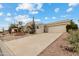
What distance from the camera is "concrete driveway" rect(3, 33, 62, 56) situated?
127 inches

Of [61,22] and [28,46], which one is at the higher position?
[61,22]

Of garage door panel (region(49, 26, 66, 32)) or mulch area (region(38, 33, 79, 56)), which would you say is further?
garage door panel (region(49, 26, 66, 32))

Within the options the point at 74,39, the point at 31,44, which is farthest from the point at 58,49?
the point at 31,44

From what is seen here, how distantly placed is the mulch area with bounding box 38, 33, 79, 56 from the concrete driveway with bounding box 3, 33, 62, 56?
5cm

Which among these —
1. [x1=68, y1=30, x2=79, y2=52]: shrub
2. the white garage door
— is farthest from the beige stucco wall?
[x1=68, y1=30, x2=79, y2=52]: shrub

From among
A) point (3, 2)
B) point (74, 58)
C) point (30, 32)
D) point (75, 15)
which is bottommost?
point (74, 58)

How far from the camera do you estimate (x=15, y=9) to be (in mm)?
3264

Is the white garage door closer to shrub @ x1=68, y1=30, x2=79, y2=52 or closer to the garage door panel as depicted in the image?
the garage door panel

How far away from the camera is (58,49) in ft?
10.7

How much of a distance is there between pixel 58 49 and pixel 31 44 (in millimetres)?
407

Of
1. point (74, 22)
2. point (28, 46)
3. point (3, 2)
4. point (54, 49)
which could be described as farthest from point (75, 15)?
point (3, 2)

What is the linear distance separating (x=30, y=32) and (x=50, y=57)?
0.50 metres

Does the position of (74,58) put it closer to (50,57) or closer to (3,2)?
(50,57)

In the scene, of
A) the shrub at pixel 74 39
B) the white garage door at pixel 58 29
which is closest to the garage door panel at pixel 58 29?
the white garage door at pixel 58 29
